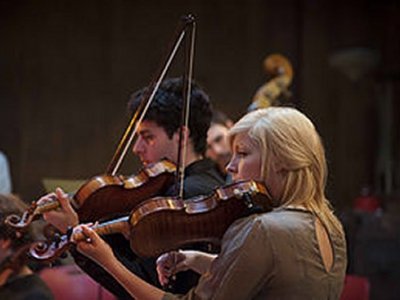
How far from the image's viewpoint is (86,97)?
5855 millimetres

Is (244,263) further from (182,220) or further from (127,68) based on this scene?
(127,68)

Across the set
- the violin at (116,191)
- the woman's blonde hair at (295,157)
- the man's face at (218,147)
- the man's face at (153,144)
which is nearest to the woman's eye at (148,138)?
the man's face at (153,144)

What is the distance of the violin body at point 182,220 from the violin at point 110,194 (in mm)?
302

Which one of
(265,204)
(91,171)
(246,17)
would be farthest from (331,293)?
(246,17)

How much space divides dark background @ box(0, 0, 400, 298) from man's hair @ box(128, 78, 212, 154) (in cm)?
295

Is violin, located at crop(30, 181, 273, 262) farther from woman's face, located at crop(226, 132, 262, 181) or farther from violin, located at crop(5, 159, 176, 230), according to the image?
violin, located at crop(5, 159, 176, 230)

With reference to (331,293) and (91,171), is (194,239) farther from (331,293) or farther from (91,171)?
(91,171)

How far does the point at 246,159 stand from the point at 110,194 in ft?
1.68

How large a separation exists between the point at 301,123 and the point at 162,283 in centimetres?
60

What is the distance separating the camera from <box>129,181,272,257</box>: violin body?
1.87m

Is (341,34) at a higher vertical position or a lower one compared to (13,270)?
higher

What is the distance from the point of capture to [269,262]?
174cm

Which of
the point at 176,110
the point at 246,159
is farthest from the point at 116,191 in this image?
the point at 246,159

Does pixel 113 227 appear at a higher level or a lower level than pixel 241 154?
lower
